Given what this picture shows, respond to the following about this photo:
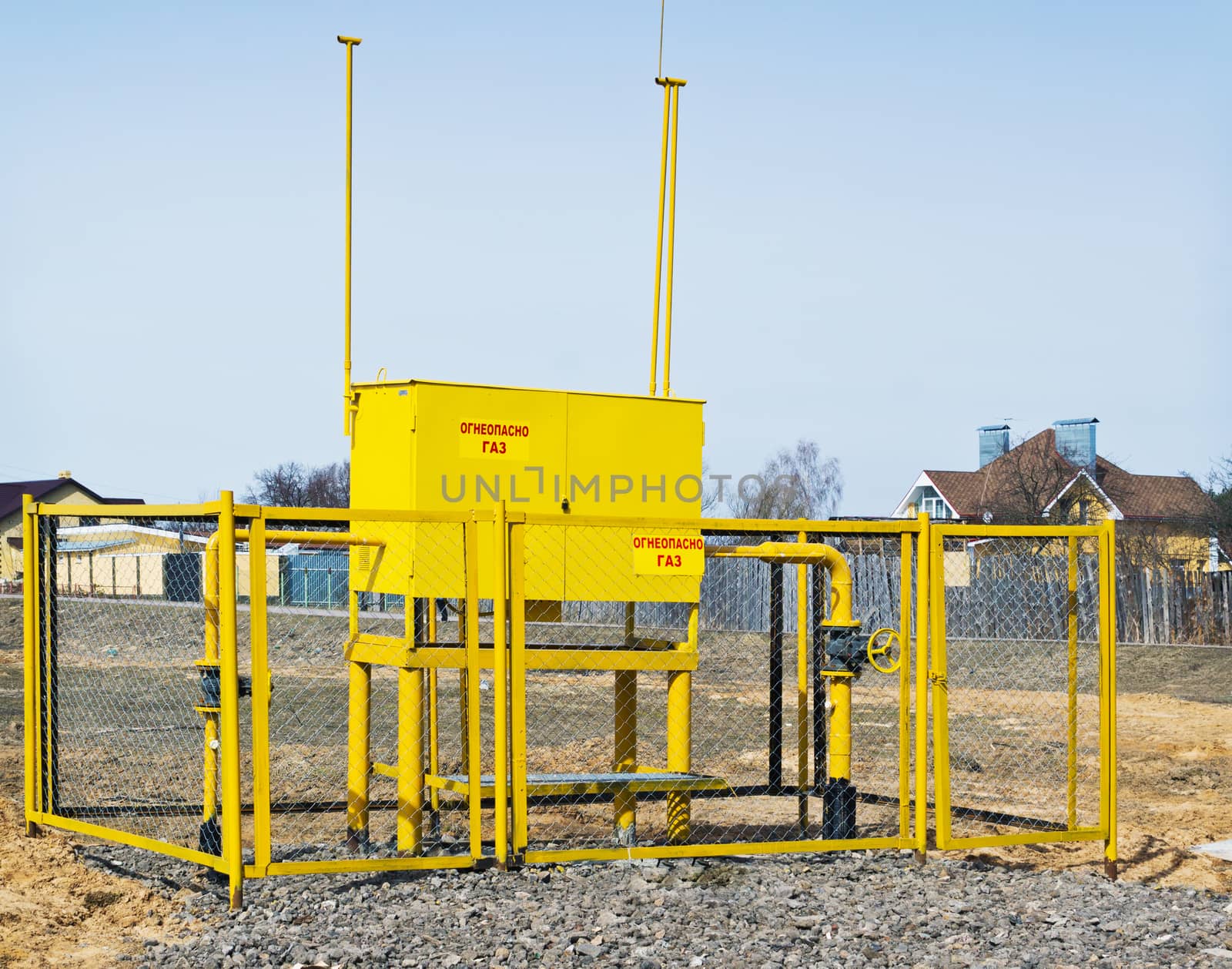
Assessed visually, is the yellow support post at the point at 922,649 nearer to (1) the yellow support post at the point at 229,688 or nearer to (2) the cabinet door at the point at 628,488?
(2) the cabinet door at the point at 628,488

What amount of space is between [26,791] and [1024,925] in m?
6.25

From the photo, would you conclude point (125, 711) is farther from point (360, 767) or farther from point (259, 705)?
point (259, 705)

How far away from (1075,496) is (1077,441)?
5812 millimetres

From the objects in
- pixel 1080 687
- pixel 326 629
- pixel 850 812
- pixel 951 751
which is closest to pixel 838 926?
pixel 850 812

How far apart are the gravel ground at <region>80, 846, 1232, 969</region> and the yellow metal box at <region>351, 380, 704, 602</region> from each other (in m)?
1.69

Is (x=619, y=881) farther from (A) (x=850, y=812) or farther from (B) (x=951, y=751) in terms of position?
(B) (x=951, y=751)

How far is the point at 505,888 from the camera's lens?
7.22 meters

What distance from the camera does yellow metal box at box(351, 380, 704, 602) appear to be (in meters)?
7.80

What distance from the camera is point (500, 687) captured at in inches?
274

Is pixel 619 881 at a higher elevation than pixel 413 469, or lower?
lower

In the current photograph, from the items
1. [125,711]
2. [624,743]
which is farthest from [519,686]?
[125,711]

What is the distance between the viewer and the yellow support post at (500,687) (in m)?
6.97

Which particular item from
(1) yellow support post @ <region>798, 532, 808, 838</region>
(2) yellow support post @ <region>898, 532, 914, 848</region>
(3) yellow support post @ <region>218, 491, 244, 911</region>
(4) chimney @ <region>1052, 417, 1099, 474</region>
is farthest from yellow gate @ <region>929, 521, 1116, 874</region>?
(4) chimney @ <region>1052, 417, 1099, 474</region>

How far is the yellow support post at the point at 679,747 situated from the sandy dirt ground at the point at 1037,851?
2.07 metres
